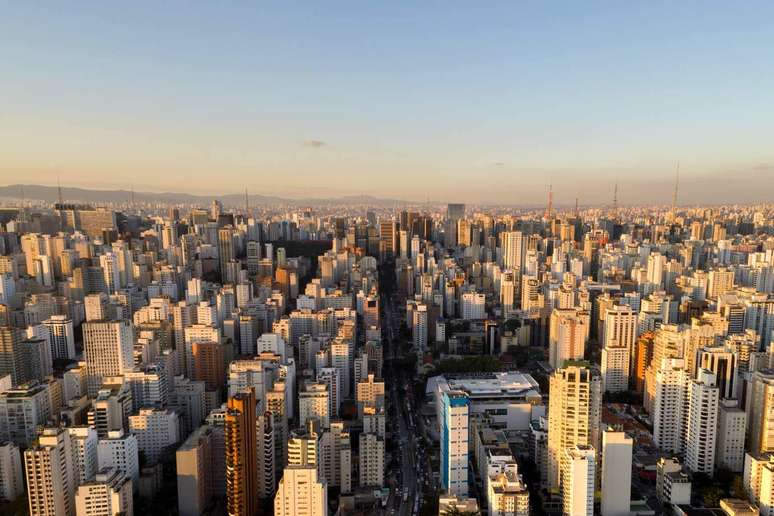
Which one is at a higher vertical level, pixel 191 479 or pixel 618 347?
pixel 618 347

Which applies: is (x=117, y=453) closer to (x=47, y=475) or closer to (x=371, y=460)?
(x=47, y=475)

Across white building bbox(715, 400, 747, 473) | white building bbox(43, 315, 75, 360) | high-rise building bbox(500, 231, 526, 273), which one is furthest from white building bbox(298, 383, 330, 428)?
high-rise building bbox(500, 231, 526, 273)

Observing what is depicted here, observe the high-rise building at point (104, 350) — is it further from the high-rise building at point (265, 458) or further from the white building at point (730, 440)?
the white building at point (730, 440)

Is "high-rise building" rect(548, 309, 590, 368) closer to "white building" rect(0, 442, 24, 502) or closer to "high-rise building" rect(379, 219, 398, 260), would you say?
"white building" rect(0, 442, 24, 502)

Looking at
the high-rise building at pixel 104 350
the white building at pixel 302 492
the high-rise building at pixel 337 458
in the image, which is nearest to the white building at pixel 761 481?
the high-rise building at pixel 337 458

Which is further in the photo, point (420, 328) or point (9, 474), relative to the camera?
point (420, 328)

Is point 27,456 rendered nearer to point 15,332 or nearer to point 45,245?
point 15,332

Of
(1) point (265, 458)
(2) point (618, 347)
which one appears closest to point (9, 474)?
(1) point (265, 458)
